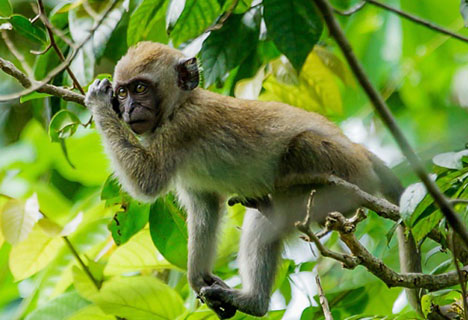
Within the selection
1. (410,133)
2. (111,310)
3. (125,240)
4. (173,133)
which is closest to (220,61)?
(173,133)

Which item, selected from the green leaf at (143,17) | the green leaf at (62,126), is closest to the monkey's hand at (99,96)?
the green leaf at (62,126)

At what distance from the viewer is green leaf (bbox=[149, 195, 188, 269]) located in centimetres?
479

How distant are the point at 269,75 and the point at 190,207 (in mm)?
1123

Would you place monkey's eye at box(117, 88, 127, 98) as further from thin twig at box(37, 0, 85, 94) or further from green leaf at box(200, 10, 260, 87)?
green leaf at box(200, 10, 260, 87)

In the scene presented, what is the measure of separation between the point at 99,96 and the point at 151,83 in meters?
0.48

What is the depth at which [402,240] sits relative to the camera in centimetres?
445

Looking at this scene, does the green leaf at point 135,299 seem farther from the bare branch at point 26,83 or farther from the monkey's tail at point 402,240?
the monkey's tail at point 402,240

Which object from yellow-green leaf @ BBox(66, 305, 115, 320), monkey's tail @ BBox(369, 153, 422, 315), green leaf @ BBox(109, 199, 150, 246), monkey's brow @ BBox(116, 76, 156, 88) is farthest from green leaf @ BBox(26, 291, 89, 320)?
monkey's tail @ BBox(369, 153, 422, 315)

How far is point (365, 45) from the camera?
22.1 feet

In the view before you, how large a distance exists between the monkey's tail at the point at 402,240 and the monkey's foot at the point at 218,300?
1.12 meters

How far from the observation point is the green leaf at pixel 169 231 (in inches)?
189

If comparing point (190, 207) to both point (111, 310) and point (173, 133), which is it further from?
point (111, 310)

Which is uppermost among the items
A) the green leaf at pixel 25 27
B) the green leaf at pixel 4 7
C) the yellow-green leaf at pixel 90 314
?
the green leaf at pixel 4 7

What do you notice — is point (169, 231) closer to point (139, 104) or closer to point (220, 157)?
point (220, 157)
